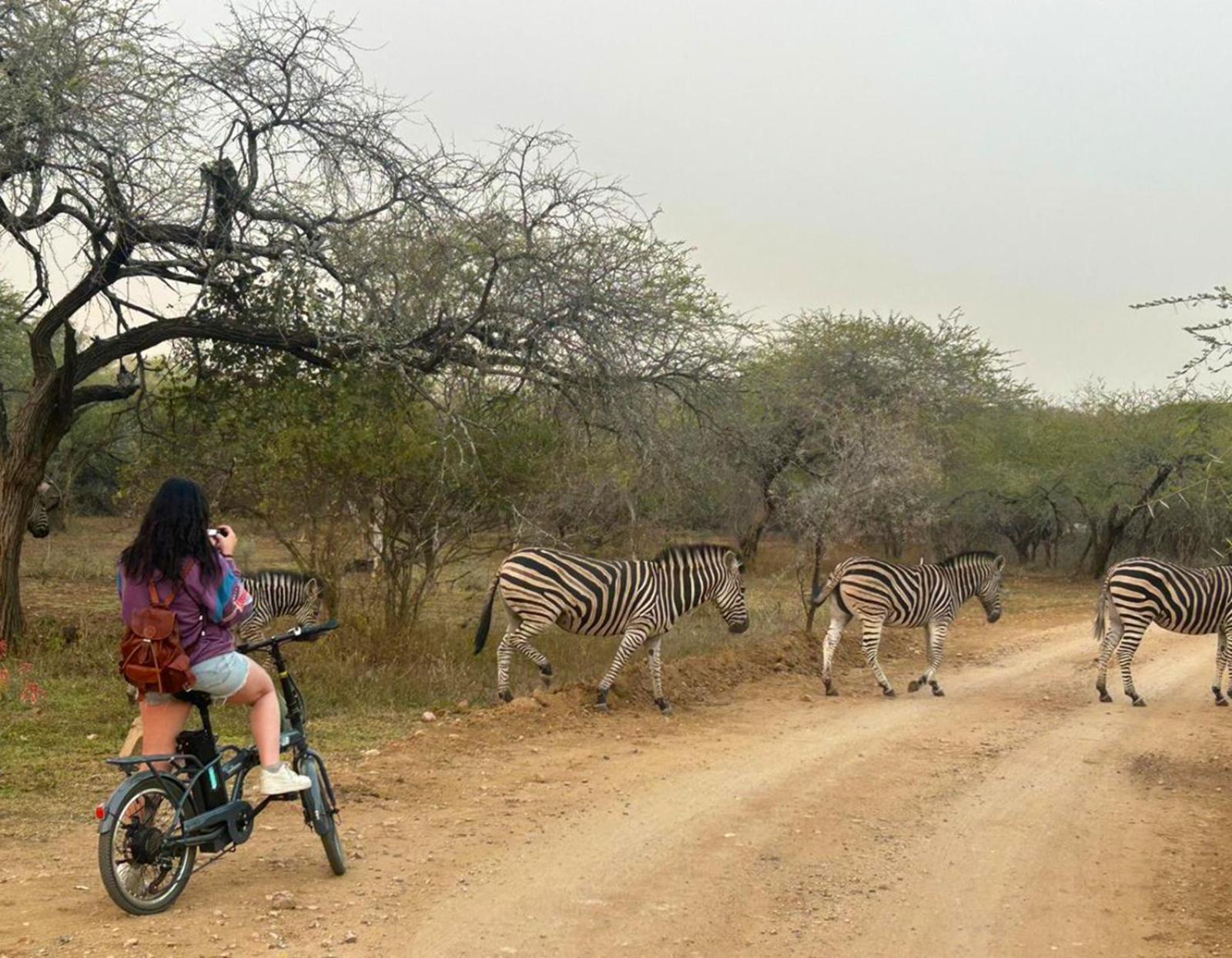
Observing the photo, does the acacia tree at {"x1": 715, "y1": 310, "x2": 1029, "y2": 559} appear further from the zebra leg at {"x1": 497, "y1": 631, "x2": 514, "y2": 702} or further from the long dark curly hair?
the long dark curly hair

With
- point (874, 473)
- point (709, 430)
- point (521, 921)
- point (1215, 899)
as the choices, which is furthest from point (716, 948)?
point (874, 473)

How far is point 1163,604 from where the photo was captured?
506 inches

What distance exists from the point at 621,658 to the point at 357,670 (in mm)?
2604

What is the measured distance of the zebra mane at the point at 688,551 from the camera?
1209 centimetres

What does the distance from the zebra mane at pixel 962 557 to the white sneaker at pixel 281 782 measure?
9918 mm

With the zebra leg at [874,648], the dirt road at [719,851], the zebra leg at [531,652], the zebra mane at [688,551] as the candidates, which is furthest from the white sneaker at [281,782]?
the zebra leg at [874,648]

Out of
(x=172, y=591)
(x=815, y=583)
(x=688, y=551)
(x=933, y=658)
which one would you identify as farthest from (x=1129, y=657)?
(x=172, y=591)

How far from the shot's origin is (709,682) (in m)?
12.7

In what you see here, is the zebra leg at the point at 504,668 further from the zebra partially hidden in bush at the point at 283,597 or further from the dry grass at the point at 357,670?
the zebra partially hidden in bush at the point at 283,597

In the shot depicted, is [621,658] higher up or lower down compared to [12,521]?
lower down

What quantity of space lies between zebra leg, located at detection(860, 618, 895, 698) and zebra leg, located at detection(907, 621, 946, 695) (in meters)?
0.29

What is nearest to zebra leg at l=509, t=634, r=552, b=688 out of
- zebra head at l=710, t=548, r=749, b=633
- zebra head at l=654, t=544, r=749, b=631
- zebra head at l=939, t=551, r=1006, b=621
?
zebra head at l=654, t=544, r=749, b=631

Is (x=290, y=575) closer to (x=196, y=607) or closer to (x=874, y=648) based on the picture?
(x=874, y=648)

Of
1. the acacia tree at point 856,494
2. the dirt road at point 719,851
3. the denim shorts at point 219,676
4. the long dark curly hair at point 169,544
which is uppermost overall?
the acacia tree at point 856,494
